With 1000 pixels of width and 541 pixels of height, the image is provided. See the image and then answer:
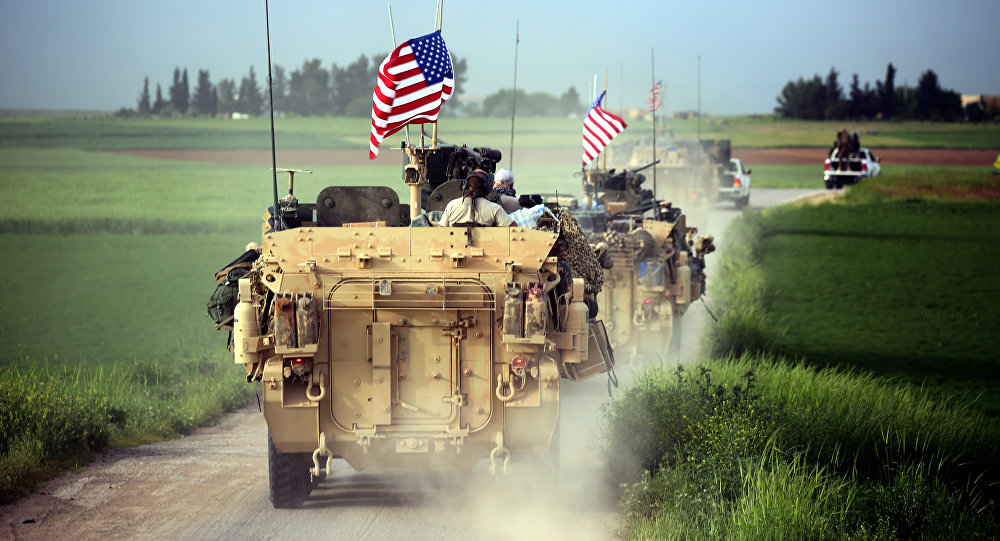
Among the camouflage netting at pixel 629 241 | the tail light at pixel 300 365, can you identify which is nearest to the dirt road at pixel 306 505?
the tail light at pixel 300 365

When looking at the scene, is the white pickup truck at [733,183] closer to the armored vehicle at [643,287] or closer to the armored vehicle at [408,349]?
the armored vehicle at [643,287]

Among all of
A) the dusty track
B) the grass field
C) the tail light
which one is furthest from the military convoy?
the dusty track

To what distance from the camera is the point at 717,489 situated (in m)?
9.06

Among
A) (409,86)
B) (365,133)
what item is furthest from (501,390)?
(365,133)

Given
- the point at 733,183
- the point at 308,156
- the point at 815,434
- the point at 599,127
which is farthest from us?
the point at 308,156

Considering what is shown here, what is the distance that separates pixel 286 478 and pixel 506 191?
13.2 ft

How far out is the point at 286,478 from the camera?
10.1 meters

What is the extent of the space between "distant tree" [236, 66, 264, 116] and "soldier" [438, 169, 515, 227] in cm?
7361

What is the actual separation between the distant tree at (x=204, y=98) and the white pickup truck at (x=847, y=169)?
154ft

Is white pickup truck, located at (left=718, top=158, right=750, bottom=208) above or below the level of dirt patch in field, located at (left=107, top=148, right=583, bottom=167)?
below

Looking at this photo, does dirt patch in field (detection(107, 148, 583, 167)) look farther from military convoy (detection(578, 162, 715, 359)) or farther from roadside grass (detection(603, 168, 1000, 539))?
military convoy (detection(578, 162, 715, 359))

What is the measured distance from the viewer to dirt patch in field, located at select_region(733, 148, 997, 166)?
82500 millimetres

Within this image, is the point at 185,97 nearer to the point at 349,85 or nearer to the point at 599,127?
the point at 349,85

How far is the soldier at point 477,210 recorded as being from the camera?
33.9 ft
